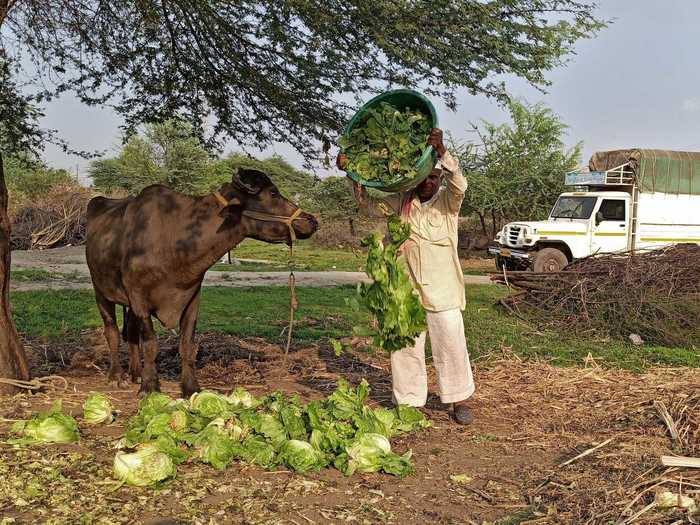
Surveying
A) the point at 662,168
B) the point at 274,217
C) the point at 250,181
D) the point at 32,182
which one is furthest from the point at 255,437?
the point at 32,182

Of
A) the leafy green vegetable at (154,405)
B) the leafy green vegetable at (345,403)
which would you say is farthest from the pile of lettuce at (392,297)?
the leafy green vegetable at (154,405)

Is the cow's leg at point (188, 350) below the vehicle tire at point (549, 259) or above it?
below

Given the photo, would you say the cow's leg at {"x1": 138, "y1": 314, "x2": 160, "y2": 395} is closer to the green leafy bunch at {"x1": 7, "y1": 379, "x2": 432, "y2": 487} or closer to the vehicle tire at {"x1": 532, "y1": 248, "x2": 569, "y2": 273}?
the green leafy bunch at {"x1": 7, "y1": 379, "x2": 432, "y2": 487}

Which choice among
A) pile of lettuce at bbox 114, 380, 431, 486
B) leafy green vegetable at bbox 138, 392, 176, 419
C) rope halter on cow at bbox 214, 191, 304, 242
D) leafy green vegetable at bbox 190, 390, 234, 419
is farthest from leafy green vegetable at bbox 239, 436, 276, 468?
rope halter on cow at bbox 214, 191, 304, 242

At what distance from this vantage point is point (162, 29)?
7.57 meters

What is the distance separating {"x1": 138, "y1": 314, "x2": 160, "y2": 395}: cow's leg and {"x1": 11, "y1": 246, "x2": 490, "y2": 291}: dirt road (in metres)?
9.17

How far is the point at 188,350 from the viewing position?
6.00 meters

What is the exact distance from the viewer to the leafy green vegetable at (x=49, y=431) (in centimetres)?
424

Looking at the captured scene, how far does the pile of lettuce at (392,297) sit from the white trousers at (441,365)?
0.95 feet

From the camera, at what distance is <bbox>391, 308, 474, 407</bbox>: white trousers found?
534 centimetres

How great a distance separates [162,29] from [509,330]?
648 cm

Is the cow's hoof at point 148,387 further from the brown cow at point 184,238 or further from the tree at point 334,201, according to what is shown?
the tree at point 334,201

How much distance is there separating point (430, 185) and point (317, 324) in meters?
5.89

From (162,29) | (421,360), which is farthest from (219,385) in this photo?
(162,29)
